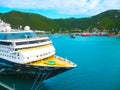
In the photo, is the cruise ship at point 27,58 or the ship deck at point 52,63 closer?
the cruise ship at point 27,58

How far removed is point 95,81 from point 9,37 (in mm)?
16338

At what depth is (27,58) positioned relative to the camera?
39375 mm

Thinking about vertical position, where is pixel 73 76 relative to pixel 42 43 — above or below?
below

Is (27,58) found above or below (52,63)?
above

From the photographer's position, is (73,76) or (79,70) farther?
(79,70)

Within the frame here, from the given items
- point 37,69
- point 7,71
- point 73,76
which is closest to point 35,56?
point 37,69

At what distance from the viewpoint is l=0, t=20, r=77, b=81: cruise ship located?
129 ft

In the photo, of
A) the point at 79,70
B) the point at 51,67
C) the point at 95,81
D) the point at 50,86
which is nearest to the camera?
the point at 51,67

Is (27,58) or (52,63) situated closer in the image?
(27,58)

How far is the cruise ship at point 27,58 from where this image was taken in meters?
39.3

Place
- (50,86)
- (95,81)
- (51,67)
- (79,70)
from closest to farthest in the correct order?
(51,67) < (50,86) < (95,81) < (79,70)

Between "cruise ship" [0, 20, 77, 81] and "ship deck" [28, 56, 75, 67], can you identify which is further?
"ship deck" [28, 56, 75, 67]

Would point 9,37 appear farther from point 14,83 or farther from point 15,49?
point 14,83

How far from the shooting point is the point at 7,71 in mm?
41719
